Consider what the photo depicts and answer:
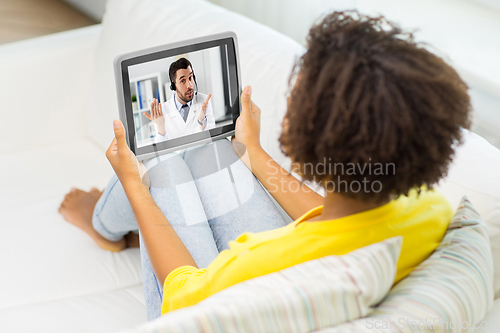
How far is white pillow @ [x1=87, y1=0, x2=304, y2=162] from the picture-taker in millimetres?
1086

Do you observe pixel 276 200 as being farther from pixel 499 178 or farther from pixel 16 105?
pixel 16 105

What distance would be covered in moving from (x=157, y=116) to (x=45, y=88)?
0.73 m

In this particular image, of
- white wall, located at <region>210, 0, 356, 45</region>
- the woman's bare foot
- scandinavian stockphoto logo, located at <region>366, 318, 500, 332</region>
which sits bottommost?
the woman's bare foot

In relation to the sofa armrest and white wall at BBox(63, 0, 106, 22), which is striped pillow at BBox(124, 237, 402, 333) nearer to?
the sofa armrest

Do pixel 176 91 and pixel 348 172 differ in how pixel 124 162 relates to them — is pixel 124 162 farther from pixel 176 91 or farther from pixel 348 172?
pixel 348 172

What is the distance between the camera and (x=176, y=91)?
33.6 inches

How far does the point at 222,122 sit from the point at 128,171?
0.22 meters

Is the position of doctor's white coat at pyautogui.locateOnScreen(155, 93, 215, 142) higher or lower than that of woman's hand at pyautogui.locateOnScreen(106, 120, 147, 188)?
higher

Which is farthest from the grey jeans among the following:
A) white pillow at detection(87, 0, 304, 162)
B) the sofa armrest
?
the sofa armrest

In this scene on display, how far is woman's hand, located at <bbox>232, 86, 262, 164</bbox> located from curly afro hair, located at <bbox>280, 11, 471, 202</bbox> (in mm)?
412

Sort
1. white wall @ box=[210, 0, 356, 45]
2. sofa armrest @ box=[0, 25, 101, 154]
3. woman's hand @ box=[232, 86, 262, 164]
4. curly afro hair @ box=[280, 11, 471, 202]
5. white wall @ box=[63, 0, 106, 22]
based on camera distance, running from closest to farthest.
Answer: curly afro hair @ box=[280, 11, 471, 202]
woman's hand @ box=[232, 86, 262, 164]
sofa armrest @ box=[0, 25, 101, 154]
white wall @ box=[210, 0, 356, 45]
white wall @ box=[63, 0, 106, 22]

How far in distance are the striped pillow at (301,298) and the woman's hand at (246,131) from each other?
0.46m

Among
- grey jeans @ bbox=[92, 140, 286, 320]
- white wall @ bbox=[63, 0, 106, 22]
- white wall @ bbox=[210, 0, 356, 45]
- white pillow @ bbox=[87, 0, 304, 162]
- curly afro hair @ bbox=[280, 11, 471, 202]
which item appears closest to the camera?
curly afro hair @ bbox=[280, 11, 471, 202]

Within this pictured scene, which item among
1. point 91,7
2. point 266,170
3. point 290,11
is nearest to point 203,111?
point 266,170
